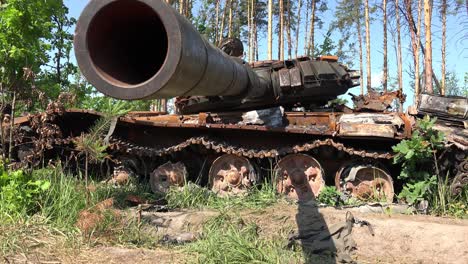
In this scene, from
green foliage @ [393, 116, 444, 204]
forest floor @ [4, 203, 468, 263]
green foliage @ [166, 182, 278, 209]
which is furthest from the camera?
green foliage @ [166, 182, 278, 209]

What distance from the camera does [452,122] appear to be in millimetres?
7379

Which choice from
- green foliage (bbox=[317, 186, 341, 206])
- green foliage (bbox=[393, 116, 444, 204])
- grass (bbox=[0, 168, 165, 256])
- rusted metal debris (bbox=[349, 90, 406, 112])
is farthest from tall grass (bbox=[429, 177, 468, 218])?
grass (bbox=[0, 168, 165, 256])

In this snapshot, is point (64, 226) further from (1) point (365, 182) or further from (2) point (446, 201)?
(2) point (446, 201)

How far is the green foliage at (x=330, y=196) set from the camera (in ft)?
23.0

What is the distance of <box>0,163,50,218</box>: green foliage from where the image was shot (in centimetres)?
540

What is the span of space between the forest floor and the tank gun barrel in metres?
2.67

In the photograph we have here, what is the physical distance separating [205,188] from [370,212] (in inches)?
97.9

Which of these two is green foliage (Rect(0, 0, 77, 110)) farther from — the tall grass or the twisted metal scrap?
the tall grass

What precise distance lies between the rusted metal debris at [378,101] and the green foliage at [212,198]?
7.51 ft

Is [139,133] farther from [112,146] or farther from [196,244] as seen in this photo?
[196,244]

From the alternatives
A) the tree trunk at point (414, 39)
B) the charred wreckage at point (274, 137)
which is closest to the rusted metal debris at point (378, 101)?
the charred wreckage at point (274, 137)

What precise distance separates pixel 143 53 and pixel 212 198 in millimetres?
4873

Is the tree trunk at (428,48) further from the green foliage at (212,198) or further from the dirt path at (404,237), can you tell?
the dirt path at (404,237)

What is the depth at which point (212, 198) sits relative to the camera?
23.2 ft
